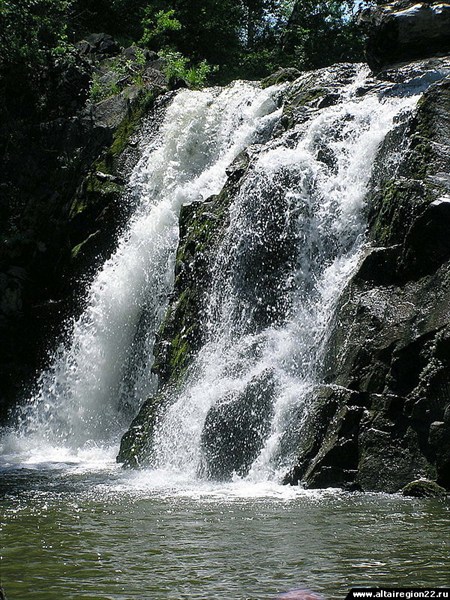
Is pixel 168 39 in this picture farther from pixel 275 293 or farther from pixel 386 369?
pixel 386 369

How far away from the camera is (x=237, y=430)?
12164 millimetres

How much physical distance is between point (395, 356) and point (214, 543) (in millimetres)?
4214

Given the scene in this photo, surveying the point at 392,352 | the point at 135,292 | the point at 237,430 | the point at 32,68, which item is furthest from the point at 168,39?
the point at 392,352

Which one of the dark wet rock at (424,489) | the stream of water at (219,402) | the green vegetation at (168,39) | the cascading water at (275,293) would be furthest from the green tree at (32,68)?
the dark wet rock at (424,489)

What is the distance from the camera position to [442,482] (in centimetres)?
977

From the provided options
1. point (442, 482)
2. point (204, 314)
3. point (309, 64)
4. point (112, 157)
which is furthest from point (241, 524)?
point (309, 64)

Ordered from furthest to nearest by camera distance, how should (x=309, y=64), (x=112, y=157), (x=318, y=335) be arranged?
(x=309, y=64) → (x=112, y=157) → (x=318, y=335)

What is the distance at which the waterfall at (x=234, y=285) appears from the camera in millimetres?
12383

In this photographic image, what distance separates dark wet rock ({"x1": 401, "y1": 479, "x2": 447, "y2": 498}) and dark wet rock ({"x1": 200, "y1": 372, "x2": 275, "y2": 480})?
265 cm

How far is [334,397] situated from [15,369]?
1113cm

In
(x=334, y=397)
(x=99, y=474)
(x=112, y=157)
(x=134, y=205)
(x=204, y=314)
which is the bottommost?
(x=99, y=474)

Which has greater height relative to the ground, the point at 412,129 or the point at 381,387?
the point at 412,129

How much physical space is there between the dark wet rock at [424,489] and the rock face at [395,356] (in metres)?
0.18

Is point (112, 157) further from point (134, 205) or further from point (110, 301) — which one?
point (110, 301)
